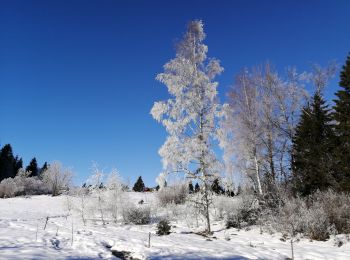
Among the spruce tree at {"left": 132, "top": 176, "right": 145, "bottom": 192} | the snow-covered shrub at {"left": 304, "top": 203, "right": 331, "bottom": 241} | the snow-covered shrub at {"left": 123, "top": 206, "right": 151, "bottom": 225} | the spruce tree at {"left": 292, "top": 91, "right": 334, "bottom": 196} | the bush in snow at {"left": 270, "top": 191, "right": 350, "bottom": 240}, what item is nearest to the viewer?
the snow-covered shrub at {"left": 304, "top": 203, "right": 331, "bottom": 241}

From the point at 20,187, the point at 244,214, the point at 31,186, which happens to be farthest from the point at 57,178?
the point at 244,214

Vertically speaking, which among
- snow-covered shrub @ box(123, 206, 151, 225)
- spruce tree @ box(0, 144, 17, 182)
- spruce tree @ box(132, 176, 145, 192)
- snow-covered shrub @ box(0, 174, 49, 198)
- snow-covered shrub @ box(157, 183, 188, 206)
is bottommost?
snow-covered shrub @ box(123, 206, 151, 225)

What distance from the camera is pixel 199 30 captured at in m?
17.6

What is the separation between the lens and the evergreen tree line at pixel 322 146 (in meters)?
16.8

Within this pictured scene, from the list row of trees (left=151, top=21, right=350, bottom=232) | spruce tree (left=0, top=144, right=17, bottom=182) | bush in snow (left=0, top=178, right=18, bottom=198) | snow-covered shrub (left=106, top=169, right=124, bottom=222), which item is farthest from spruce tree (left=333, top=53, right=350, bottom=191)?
spruce tree (left=0, top=144, right=17, bottom=182)

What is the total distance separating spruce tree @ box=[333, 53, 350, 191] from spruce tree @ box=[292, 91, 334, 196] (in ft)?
2.37

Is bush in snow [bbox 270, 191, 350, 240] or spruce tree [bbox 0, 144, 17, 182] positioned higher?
spruce tree [bbox 0, 144, 17, 182]

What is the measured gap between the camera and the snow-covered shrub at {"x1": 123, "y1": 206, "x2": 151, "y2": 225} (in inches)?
782

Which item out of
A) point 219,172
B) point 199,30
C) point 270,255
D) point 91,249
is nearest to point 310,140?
point 219,172

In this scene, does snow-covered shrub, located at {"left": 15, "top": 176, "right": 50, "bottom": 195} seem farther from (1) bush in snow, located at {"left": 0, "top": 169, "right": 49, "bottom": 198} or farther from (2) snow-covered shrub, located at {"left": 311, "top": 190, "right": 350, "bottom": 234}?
(2) snow-covered shrub, located at {"left": 311, "top": 190, "right": 350, "bottom": 234}

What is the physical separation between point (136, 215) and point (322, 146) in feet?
40.6

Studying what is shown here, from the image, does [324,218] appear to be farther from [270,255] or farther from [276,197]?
[276,197]

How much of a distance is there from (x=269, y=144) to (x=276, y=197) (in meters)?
3.98

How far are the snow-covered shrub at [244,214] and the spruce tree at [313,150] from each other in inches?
125
